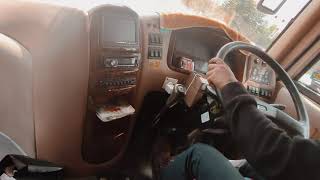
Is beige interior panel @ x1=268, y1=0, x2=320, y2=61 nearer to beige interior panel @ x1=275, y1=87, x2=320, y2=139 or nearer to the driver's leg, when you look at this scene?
beige interior panel @ x1=275, y1=87, x2=320, y2=139

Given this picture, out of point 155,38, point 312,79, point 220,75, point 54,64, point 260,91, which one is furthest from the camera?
point 312,79

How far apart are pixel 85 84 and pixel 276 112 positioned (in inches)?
33.1

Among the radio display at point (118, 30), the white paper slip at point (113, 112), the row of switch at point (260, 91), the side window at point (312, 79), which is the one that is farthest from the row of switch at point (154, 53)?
the side window at point (312, 79)

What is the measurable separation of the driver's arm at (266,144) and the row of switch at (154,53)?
0.76 meters

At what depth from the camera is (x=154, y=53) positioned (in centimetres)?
169

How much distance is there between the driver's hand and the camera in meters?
0.99

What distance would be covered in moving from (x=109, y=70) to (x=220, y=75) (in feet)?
2.14

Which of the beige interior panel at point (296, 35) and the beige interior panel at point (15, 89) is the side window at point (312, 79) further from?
the beige interior panel at point (15, 89)

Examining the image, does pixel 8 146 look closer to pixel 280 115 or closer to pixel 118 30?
pixel 118 30

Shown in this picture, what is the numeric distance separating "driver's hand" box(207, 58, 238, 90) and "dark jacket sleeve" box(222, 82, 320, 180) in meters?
0.03

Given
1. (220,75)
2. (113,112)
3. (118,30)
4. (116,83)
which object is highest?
(220,75)

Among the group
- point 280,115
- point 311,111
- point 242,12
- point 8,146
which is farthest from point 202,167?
point 242,12

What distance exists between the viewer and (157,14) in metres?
1.66

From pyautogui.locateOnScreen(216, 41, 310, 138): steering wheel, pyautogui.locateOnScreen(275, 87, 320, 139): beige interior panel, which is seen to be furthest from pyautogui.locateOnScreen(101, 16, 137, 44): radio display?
pyautogui.locateOnScreen(275, 87, 320, 139): beige interior panel
